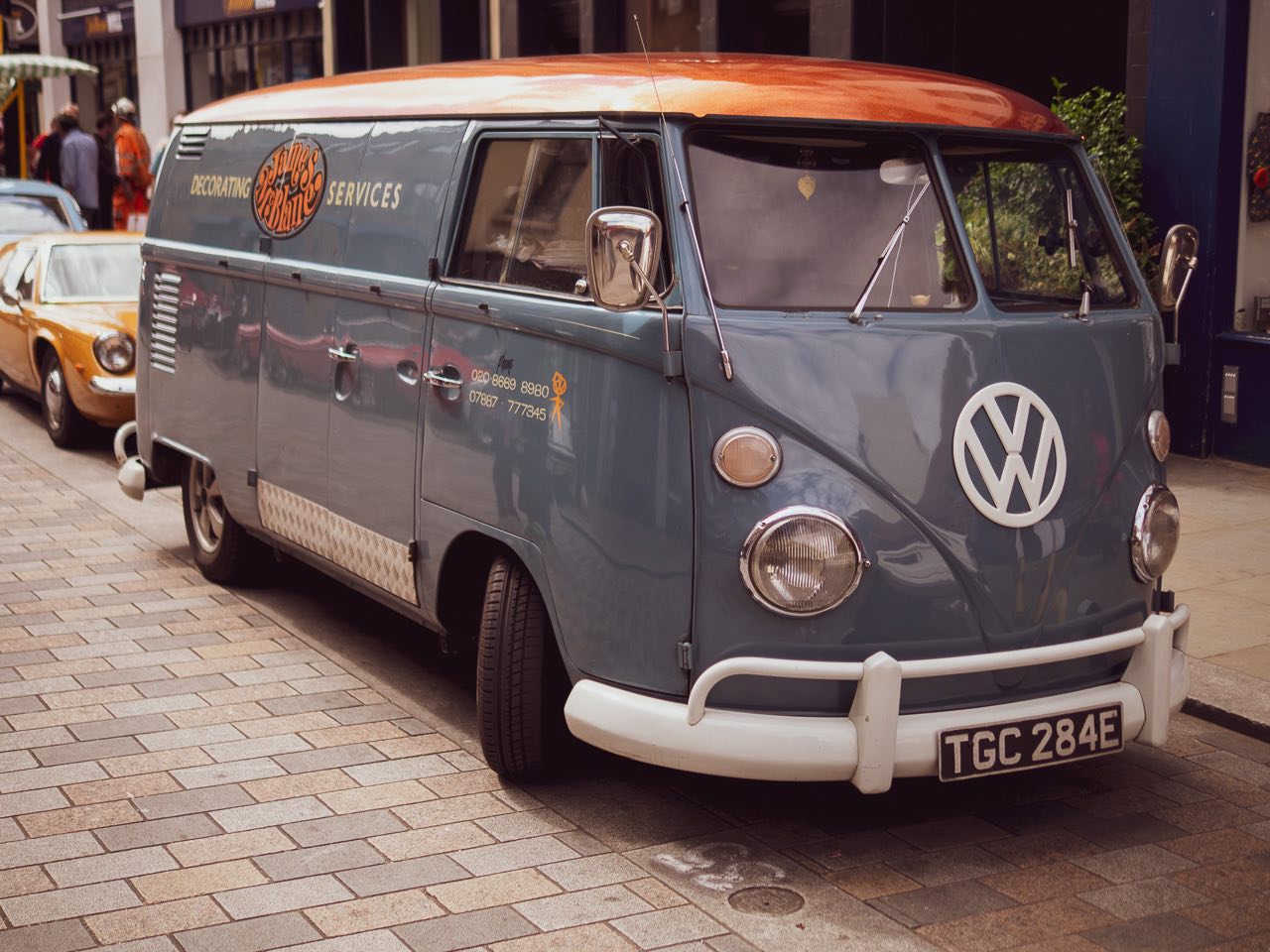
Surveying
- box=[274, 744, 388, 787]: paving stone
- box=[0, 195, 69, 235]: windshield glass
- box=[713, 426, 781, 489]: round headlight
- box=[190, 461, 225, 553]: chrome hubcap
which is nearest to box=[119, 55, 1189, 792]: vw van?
box=[713, 426, 781, 489]: round headlight

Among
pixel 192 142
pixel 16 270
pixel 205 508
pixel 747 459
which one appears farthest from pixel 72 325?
pixel 747 459

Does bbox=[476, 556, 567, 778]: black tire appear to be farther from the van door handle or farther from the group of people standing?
the group of people standing

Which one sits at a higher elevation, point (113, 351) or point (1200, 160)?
point (1200, 160)

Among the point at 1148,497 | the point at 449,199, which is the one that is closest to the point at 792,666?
the point at 1148,497

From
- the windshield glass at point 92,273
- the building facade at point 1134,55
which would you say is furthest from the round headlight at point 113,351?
the building facade at point 1134,55

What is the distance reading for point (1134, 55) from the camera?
10531 mm

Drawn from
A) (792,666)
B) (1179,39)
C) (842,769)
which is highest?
(1179,39)

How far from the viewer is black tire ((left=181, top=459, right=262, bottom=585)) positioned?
7.61 metres

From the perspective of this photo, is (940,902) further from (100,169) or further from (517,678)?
(100,169)

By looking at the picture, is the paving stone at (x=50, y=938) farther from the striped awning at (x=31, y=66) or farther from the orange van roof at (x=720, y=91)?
the striped awning at (x=31, y=66)

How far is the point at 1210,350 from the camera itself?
10.1 meters

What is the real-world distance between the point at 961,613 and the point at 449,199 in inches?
89.2

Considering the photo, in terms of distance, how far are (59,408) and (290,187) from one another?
5.81m

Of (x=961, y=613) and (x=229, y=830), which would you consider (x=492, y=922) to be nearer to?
(x=229, y=830)
